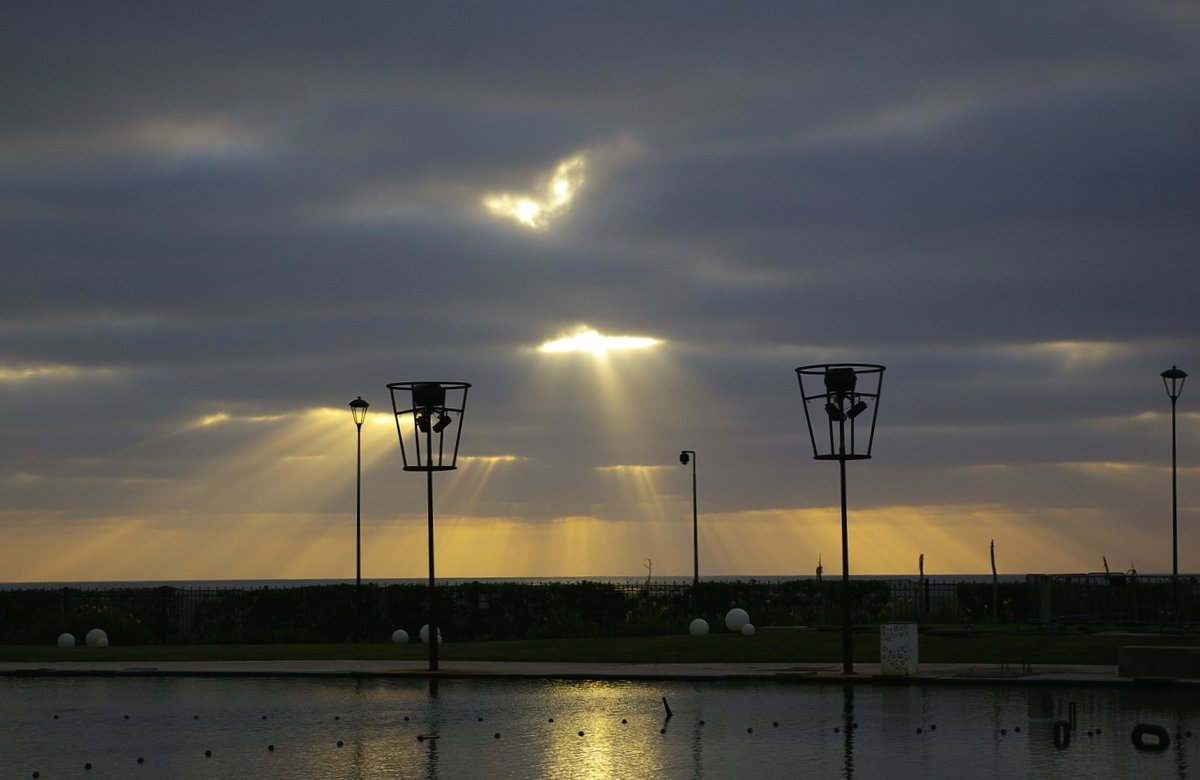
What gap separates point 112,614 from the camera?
153 ft

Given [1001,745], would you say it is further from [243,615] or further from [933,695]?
[243,615]

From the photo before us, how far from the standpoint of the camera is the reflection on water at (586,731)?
15.6 m

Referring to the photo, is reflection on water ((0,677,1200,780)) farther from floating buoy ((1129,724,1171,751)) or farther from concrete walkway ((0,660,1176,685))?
concrete walkway ((0,660,1176,685))

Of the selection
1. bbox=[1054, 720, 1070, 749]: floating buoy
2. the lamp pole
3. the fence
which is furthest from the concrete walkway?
the fence

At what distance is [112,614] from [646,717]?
30.3m

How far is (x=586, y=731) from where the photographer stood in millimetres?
19078

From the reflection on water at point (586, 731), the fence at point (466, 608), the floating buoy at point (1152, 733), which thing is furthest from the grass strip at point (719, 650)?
the floating buoy at point (1152, 733)

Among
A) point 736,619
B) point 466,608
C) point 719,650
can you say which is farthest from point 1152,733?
point 466,608

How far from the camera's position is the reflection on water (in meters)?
15.6

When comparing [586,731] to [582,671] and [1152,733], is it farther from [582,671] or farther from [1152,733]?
[582,671]

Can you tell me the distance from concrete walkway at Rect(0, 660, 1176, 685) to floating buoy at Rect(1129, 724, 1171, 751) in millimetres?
7767

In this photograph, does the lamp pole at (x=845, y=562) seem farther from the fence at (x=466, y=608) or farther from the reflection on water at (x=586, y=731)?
the fence at (x=466, y=608)

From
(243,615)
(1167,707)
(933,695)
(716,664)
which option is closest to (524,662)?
(716,664)

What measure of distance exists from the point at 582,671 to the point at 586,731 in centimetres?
1003
